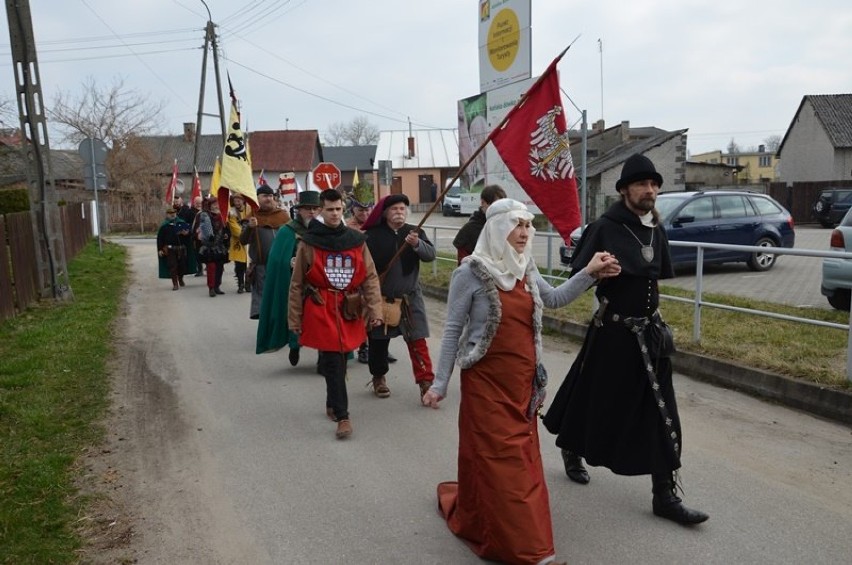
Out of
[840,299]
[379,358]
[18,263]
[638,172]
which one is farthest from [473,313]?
[18,263]

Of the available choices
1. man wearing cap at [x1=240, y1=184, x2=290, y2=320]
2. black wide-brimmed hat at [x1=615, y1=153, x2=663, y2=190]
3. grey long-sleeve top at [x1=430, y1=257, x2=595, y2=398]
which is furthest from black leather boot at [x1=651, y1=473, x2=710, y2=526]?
man wearing cap at [x1=240, y1=184, x2=290, y2=320]

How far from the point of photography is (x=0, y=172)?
74.1 ft

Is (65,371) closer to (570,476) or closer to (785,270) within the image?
(570,476)

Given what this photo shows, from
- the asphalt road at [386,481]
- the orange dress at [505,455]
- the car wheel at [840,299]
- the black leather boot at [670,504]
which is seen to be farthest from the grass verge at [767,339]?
the orange dress at [505,455]

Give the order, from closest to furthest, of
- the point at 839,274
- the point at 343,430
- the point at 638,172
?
the point at 638,172 → the point at 343,430 → the point at 839,274

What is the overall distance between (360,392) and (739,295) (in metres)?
5.30

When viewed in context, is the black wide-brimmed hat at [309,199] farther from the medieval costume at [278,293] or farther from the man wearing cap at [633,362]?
the man wearing cap at [633,362]

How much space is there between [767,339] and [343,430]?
4.76 metres

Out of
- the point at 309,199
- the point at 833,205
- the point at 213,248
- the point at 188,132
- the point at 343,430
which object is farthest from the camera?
the point at 188,132

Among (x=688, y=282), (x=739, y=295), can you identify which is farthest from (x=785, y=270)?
(x=688, y=282)

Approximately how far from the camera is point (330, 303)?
19.5 ft

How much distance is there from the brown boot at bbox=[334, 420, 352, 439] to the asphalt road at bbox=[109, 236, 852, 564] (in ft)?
0.23

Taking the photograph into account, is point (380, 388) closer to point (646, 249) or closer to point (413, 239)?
point (413, 239)

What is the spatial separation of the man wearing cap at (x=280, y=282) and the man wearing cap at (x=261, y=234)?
2.18 m
